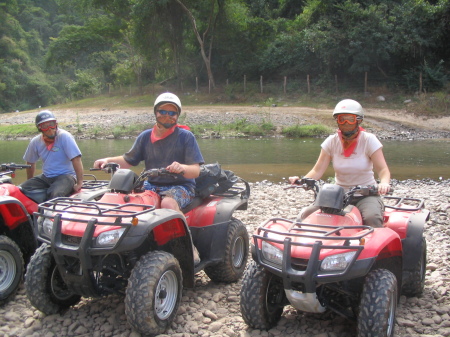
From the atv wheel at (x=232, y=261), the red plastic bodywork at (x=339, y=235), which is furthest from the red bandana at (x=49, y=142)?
the red plastic bodywork at (x=339, y=235)

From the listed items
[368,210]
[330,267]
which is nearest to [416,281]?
[368,210]

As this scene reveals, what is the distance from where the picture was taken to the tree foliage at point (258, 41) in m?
30.8

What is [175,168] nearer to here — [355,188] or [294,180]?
[294,180]

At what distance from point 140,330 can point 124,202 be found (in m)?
1.09

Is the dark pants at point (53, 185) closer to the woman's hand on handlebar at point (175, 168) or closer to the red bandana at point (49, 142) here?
the red bandana at point (49, 142)

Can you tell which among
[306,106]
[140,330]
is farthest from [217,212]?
[306,106]

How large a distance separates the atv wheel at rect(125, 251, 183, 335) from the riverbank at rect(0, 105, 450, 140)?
21.9m

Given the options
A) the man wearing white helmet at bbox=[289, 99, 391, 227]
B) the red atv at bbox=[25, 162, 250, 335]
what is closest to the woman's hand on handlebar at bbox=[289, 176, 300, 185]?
the man wearing white helmet at bbox=[289, 99, 391, 227]

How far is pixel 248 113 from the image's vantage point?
2945 cm

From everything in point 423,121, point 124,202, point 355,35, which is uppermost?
point 355,35

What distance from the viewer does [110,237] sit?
141 inches

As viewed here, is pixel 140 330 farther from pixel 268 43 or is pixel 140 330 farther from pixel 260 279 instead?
pixel 268 43

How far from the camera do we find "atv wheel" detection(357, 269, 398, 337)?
3311 mm

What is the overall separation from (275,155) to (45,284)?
15.5 m
